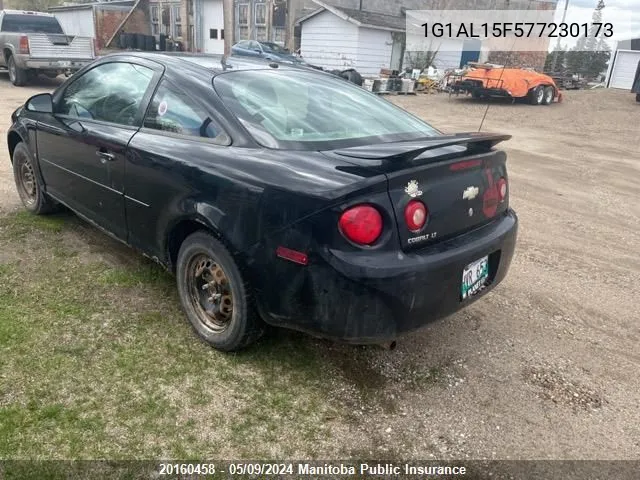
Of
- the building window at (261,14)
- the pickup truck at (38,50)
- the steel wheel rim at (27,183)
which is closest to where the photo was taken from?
the steel wheel rim at (27,183)

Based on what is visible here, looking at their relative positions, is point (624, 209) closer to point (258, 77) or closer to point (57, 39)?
point (258, 77)

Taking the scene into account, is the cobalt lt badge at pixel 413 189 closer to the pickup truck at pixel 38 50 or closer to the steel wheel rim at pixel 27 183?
the steel wheel rim at pixel 27 183

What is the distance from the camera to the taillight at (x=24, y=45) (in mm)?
12780

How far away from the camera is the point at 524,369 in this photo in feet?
9.61

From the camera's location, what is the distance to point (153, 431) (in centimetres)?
232

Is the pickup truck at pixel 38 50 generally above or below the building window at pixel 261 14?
below

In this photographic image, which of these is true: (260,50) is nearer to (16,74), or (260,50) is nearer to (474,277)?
(16,74)

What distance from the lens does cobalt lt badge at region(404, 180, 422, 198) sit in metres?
2.29

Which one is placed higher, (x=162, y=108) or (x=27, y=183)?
(x=162, y=108)

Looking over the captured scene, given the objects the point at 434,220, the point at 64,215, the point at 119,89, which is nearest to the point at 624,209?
the point at 434,220

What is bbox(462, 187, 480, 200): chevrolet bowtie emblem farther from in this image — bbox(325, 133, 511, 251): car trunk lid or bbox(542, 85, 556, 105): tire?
bbox(542, 85, 556, 105): tire

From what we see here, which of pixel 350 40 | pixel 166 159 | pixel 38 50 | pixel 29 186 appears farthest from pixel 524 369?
pixel 350 40

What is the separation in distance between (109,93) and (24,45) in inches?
464

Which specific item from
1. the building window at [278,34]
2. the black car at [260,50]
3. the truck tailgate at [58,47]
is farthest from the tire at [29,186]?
the building window at [278,34]
